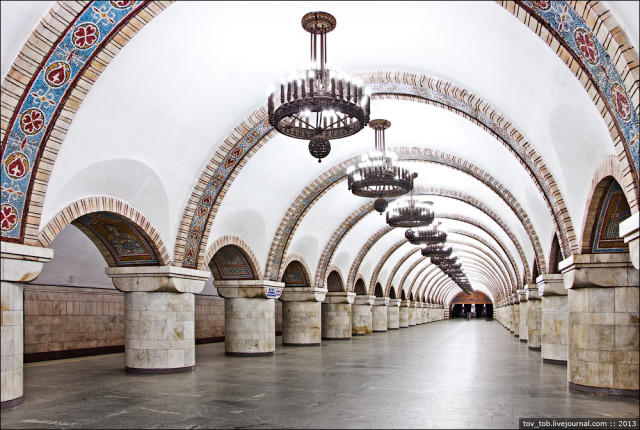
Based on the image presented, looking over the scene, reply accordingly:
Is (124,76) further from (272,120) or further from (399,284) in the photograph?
(399,284)

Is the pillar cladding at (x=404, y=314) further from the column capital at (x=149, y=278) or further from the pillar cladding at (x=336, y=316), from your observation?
the column capital at (x=149, y=278)

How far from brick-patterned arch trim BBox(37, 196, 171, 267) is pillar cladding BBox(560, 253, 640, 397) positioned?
6544 mm

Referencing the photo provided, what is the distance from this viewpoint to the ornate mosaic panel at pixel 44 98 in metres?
6.07

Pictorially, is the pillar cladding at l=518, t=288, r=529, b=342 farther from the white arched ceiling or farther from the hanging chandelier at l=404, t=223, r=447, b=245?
the white arched ceiling

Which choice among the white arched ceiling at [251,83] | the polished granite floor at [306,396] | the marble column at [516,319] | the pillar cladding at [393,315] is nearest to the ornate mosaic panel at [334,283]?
the marble column at [516,319]

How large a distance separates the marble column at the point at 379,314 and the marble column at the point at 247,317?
41.8 ft

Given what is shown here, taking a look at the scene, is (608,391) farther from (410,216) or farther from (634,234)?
(410,216)

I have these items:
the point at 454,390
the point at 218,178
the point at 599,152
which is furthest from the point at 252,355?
the point at 599,152

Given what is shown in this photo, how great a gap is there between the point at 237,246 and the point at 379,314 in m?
14.6

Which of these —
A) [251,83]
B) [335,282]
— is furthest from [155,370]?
[335,282]

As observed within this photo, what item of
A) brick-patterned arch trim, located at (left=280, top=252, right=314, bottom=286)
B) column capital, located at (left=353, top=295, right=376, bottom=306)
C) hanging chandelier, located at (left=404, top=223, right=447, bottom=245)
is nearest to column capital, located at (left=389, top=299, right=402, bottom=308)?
column capital, located at (left=353, top=295, right=376, bottom=306)

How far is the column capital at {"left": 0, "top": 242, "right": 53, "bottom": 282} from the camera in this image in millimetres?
6434

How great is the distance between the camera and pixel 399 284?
1212 inches

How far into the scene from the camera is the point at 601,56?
16.3 feet
